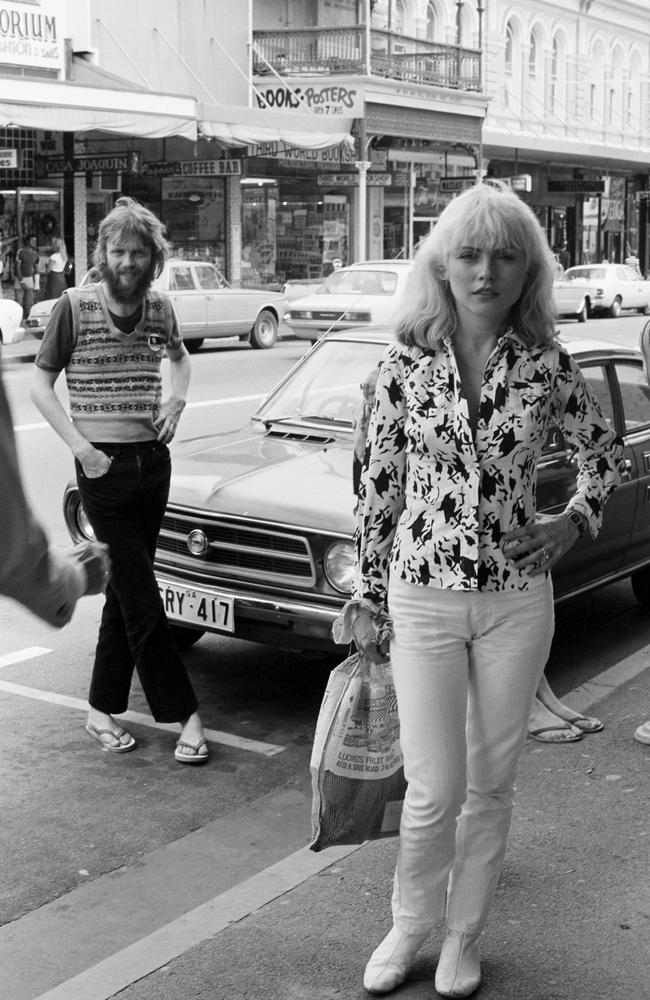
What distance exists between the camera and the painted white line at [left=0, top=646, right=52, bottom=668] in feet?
21.5

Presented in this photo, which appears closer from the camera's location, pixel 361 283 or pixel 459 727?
pixel 459 727

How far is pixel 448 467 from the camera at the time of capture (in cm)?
327

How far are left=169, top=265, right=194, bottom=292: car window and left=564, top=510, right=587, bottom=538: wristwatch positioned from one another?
2030 centimetres

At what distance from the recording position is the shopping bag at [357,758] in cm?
347

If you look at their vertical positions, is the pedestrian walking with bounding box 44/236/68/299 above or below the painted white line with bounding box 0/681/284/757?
above

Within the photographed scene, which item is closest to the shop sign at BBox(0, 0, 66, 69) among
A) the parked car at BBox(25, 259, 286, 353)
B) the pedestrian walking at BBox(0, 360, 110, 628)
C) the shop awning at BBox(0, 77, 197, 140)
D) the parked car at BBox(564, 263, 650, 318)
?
the shop awning at BBox(0, 77, 197, 140)

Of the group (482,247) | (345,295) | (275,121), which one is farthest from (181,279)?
(482,247)

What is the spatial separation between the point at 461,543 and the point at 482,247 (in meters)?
0.71

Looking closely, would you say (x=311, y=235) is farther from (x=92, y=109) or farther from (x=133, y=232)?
(x=133, y=232)

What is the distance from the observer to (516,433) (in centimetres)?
327

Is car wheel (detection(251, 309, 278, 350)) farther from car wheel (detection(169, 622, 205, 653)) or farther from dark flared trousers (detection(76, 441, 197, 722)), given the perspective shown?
dark flared trousers (detection(76, 441, 197, 722))

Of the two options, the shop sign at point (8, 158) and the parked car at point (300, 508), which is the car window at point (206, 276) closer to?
the shop sign at point (8, 158)

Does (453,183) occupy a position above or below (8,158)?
above

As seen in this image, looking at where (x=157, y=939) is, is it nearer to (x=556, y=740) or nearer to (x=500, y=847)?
(x=500, y=847)
